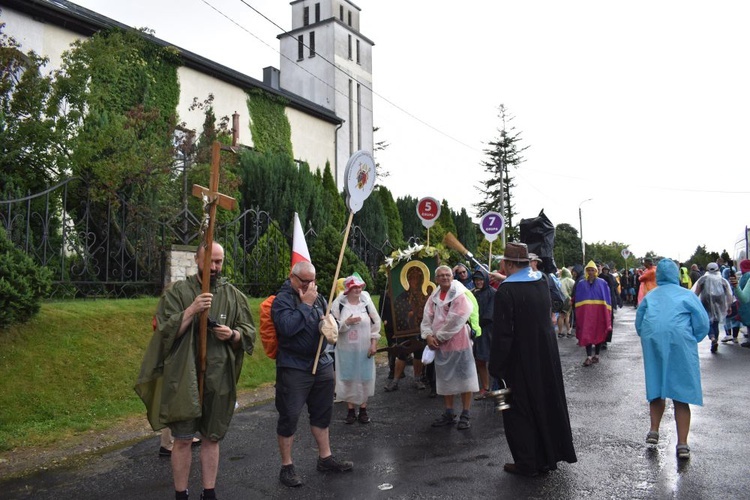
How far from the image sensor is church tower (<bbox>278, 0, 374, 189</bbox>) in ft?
129

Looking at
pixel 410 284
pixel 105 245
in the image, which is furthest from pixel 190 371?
pixel 105 245

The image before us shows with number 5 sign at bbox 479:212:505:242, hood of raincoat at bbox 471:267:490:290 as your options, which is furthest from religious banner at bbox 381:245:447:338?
number 5 sign at bbox 479:212:505:242

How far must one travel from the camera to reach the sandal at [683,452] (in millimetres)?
5395

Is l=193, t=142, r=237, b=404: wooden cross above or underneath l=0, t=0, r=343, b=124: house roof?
underneath

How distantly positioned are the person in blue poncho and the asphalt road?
41 centimetres

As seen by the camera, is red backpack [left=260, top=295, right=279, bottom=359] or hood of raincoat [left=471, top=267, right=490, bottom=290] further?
hood of raincoat [left=471, top=267, right=490, bottom=290]

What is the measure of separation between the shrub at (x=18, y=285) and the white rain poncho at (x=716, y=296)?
1301 cm

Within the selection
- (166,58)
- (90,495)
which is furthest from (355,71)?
(90,495)

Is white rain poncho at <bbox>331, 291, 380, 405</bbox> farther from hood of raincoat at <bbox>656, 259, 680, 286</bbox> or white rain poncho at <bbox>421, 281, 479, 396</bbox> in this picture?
hood of raincoat at <bbox>656, 259, 680, 286</bbox>

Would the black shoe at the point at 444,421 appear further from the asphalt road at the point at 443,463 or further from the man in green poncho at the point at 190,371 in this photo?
the man in green poncho at the point at 190,371

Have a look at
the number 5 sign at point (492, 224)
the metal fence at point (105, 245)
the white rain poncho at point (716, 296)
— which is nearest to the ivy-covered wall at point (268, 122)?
the metal fence at point (105, 245)

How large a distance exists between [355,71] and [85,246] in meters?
34.6

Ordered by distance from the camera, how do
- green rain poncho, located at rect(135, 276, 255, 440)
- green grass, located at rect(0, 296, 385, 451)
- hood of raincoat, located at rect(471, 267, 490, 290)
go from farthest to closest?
hood of raincoat, located at rect(471, 267, 490, 290), green grass, located at rect(0, 296, 385, 451), green rain poncho, located at rect(135, 276, 255, 440)

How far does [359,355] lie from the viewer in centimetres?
744
